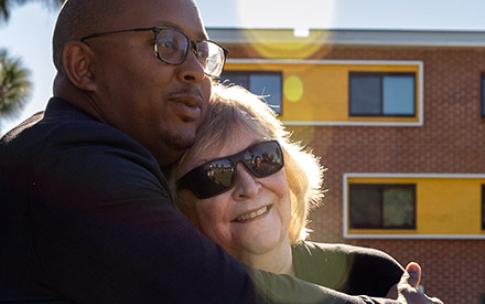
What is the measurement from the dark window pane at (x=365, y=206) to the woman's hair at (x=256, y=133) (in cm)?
1451

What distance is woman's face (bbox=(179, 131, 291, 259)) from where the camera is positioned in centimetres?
223

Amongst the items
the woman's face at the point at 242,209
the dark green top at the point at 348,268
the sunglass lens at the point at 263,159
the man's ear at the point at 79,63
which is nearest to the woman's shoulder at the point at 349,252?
the dark green top at the point at 348,268

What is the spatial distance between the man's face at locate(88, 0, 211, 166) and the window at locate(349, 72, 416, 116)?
50.5 feet

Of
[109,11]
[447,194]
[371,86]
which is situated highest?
[371,86]

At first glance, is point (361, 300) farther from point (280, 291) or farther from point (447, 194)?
point (447, 194)

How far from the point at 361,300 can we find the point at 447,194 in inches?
625

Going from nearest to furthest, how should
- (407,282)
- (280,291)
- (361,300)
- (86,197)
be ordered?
1. (86,197)
2. (280,291)
3. (361,300)
4. (407,282)

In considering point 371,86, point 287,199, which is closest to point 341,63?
point 371,86

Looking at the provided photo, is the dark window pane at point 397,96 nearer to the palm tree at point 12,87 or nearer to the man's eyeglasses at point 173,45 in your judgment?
the palm tree at point 12,87

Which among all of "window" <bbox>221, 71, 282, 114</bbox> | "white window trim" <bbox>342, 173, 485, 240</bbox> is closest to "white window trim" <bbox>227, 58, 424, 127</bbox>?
"window" <bbox>221, 71, 282, 114</bbox>

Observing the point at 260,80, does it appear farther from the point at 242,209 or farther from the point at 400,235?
the point at 242,209

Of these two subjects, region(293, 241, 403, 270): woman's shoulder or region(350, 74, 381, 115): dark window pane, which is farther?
region(350, 74, 381, 115): dark window pane

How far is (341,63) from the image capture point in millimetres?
16766

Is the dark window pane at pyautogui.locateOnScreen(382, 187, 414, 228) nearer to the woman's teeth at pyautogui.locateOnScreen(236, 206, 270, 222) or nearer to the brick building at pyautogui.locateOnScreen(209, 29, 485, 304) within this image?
the brick building at pyautogui.locateOnScreen(209, 29, 485, 304)
